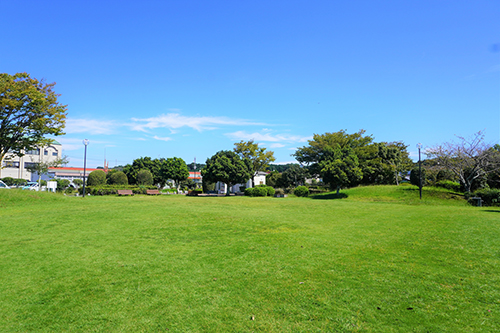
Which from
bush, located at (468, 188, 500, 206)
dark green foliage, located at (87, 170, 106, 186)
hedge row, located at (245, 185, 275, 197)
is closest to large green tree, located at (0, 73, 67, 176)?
dark green foliage, located at (87, 170, 106, 186)

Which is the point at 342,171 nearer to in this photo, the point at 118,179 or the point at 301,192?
the point at 301,192

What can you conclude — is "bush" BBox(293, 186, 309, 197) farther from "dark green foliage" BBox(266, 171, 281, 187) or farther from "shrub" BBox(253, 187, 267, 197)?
"dark green foliage" BBox(266, 171, 281, 187)

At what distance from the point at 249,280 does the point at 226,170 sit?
1223 inches

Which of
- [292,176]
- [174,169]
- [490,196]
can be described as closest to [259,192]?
[174,169]

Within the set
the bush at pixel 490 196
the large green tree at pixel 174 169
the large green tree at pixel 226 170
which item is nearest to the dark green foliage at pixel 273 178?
the large green tree at pixel 174 169

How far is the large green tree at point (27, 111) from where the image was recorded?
2003 centimetres

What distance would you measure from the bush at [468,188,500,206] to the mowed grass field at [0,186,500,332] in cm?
1391

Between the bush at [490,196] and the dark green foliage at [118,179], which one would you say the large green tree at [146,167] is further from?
the bush at [490,196]

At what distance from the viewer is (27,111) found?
21.2 m

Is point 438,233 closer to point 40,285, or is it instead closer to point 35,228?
point 40,285

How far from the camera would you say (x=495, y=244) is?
7191 mm

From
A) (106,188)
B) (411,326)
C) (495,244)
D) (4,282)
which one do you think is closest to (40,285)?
(4,282)

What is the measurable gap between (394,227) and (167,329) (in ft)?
29.8

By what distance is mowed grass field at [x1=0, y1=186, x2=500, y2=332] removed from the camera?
3.54 metres
